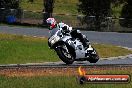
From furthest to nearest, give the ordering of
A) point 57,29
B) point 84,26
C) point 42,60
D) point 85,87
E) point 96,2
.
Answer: point 96,2 < point 84,26 < point 42,60 < point 57,29 < point 85,87

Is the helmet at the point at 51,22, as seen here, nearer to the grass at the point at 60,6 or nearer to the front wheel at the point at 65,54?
Result: the front wheel at the point at 65,54

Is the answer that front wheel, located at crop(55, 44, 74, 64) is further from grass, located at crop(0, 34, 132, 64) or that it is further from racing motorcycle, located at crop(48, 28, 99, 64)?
grass, located at crop(0, 34, 132, 64)

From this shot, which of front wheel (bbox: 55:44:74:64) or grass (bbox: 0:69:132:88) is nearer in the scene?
grass (bbox: 0:69:132:88)

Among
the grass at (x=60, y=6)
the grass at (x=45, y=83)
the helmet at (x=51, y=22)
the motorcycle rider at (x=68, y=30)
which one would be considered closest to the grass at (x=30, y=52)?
the motorcycle rider at (x=68, y=30)

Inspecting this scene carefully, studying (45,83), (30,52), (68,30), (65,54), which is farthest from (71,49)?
(30,52)

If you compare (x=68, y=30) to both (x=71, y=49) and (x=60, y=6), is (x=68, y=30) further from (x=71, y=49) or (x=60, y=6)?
(x=60, y=6)

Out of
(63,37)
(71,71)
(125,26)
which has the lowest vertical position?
(125,26)

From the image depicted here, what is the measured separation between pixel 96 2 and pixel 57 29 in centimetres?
3285

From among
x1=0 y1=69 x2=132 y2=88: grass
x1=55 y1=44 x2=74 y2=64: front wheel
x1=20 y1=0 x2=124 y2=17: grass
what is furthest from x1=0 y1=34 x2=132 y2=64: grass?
x1=20 y1=0 x2=124 y2=17: grass

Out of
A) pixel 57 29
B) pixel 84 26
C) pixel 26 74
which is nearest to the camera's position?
pixel 57 29

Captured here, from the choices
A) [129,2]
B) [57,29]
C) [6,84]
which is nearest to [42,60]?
[57,29]

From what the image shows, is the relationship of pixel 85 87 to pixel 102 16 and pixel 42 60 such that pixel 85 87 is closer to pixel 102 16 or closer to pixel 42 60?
pixel 42 60

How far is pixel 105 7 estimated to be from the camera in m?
47.7

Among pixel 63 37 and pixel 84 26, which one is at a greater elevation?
pixel 63 37
